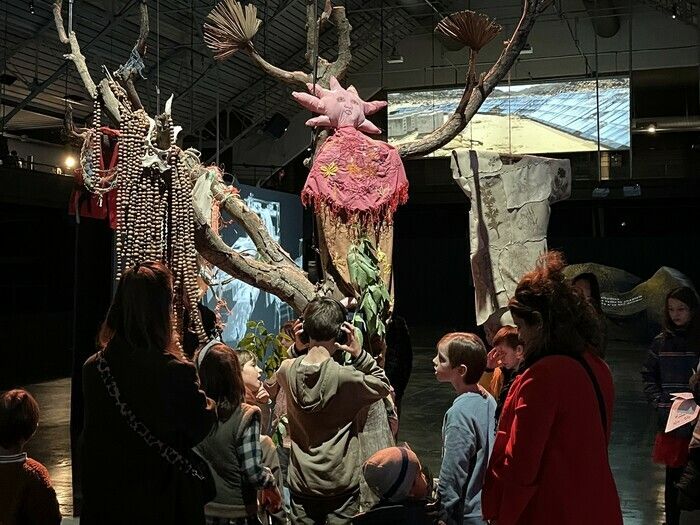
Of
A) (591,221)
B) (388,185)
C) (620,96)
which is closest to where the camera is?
(388,185)

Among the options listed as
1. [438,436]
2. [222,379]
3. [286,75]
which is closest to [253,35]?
[286,75]

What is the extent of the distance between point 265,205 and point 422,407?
264 centimetres

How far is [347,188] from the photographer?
4137 mm

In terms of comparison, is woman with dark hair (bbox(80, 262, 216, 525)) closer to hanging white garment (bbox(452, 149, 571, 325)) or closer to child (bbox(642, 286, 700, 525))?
child (bbox(642, 286, 700, 525))

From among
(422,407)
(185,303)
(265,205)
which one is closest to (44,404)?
(265,205)

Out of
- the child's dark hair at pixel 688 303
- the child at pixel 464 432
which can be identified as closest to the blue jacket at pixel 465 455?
the child at pixel 464 432

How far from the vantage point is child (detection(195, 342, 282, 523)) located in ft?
7.62

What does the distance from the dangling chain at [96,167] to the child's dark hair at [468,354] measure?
1758 mm

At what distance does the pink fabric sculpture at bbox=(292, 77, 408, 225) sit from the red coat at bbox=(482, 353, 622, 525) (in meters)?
2.22

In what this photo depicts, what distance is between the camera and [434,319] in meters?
16.5

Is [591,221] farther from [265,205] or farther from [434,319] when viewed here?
[265,205]

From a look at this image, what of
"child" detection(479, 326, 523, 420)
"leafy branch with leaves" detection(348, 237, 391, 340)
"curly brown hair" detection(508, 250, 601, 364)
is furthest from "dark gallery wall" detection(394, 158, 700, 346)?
"curly brown hair" detection(508, 250, 601, 364)

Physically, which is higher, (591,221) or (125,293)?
(591,221)

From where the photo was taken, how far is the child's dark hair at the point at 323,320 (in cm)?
279
